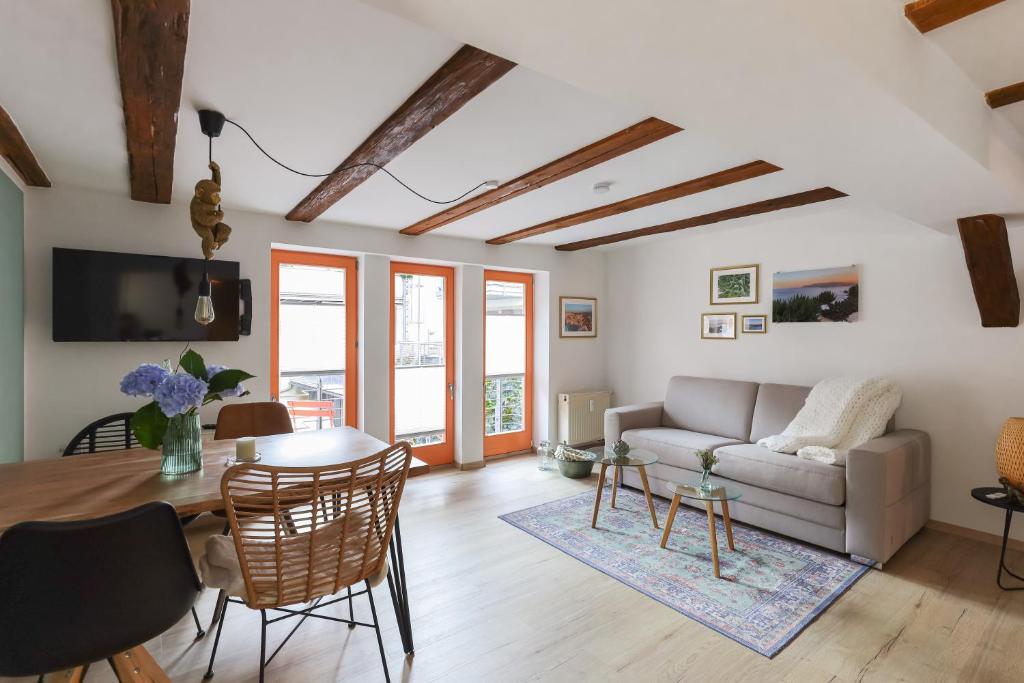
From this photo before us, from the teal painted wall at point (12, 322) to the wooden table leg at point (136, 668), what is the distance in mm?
1558

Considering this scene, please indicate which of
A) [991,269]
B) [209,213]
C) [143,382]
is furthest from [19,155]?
[991,269]

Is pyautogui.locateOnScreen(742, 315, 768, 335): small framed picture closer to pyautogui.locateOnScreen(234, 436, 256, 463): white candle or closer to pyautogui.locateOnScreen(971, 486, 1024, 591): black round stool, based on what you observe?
pyautogui.locateOnScreen(971, 486, 1024, 591): black round stool

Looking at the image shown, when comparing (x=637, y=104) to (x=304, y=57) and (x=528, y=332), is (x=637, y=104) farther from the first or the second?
(x=528, y=332)

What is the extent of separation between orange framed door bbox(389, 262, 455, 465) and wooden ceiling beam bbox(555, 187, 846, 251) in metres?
1.48

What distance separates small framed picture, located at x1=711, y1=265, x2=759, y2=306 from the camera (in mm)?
4371

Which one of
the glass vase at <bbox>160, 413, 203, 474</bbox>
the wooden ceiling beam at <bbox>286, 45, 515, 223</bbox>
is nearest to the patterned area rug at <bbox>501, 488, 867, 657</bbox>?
the glass vase at <bbox>160, 413, 203, 474</bbox>

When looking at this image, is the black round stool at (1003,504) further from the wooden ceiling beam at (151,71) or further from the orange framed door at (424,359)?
the wooden ceiling beam at (151,71)

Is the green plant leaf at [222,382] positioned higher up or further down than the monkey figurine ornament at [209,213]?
further down

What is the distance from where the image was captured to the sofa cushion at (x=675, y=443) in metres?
3.73

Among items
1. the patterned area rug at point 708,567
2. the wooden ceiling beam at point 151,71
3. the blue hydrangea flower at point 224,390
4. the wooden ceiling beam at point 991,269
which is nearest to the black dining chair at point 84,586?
the blue hydrangea flower at point 224,390

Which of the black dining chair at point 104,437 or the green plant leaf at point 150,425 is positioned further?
the black dining chair at point 104,437

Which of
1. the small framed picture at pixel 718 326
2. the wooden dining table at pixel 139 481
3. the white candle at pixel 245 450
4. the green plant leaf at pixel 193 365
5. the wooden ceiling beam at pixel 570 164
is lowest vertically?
the wooden dining table at pixel 139 481

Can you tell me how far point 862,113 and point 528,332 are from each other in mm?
4224

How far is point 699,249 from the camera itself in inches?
189
